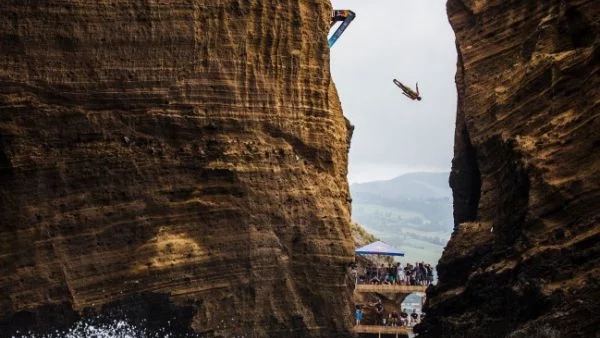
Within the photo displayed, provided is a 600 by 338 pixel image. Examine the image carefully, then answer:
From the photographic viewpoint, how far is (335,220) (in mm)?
40500

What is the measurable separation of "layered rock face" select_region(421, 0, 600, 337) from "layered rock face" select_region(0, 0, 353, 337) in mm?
4906

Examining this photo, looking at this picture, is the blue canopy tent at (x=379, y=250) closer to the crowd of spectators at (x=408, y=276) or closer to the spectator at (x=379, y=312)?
the crowd of spectators at (x=408, y=276)

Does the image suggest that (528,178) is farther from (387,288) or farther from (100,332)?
(387,288)

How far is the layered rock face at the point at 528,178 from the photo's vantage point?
31.2m

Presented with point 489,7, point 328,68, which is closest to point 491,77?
point 489,7

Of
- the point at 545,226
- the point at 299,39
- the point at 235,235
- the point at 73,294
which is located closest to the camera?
the point at 545,226

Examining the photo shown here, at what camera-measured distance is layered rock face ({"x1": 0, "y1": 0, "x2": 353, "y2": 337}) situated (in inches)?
1380

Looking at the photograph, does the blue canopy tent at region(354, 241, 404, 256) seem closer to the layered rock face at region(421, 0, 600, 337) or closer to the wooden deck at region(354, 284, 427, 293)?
the wooden deck at region(354, 284, 427, 293)

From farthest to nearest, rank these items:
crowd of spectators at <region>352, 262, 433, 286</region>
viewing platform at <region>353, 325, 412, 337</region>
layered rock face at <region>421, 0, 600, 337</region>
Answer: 1. crowd of spectators at <region>352, 262, 433, 286</region>
2. viewing platform at <region>353, 325, 412, 337</region>
3. layered rock face at <region>421, 0, 600, 337</region>

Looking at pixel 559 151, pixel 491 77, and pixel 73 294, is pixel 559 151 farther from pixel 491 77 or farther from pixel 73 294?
pixel 73 294

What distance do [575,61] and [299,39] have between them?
10427 mm

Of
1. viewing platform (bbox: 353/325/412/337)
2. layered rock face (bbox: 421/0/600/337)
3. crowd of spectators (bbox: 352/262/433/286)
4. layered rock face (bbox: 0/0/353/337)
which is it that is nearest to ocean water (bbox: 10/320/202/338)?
layered rock face (bbox: 0/0/353/337)

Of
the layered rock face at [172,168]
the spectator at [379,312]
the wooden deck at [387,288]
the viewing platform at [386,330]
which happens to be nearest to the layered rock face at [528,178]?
the layered rock face at [172,168]

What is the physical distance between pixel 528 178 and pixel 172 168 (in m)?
10.8
